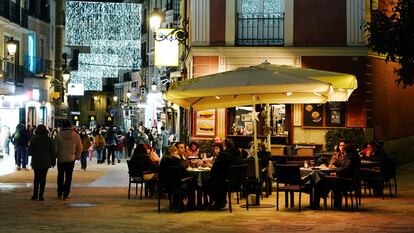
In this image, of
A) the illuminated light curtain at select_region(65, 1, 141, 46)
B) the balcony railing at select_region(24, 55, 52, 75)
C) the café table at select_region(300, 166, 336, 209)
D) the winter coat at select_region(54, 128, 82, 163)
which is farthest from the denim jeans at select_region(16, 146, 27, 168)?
the balcony railing at select_region(24, 55, 52, 75)

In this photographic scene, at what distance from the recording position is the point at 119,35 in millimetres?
46938

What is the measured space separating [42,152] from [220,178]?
4.61 meters

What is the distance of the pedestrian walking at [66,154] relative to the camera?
725 inches

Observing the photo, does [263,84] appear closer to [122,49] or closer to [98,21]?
[98,21]

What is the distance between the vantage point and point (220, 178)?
633 inches

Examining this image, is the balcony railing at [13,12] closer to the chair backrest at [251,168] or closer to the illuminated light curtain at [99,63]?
the illuminated light curtain at [99,63]

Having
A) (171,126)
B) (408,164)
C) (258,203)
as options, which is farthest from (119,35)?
(258,203)

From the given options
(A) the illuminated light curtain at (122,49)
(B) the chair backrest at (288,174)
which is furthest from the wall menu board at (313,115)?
(A) the illuminated light curtain at (122,49)

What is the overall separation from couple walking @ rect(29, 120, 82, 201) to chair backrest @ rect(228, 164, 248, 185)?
460cm

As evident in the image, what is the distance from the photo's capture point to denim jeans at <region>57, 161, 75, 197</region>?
730 inches

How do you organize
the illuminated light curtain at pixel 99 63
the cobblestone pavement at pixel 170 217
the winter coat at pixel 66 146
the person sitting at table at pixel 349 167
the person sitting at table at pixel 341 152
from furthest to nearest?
the illuminated light curtain at pixel 99 63 < the winter coat at pixel 66 146 < the person sitting at table at pixel 341 152 < the person sitting at table at pixel 349 167 < the cobblestone pavement at pixel 170 217

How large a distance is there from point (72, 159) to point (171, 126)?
95.9 ft

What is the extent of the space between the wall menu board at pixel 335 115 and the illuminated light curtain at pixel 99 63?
29.1m

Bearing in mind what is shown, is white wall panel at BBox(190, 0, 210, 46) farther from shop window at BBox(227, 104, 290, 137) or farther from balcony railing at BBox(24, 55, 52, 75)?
balcony railing at BBox(24, 55, 52, 75)
